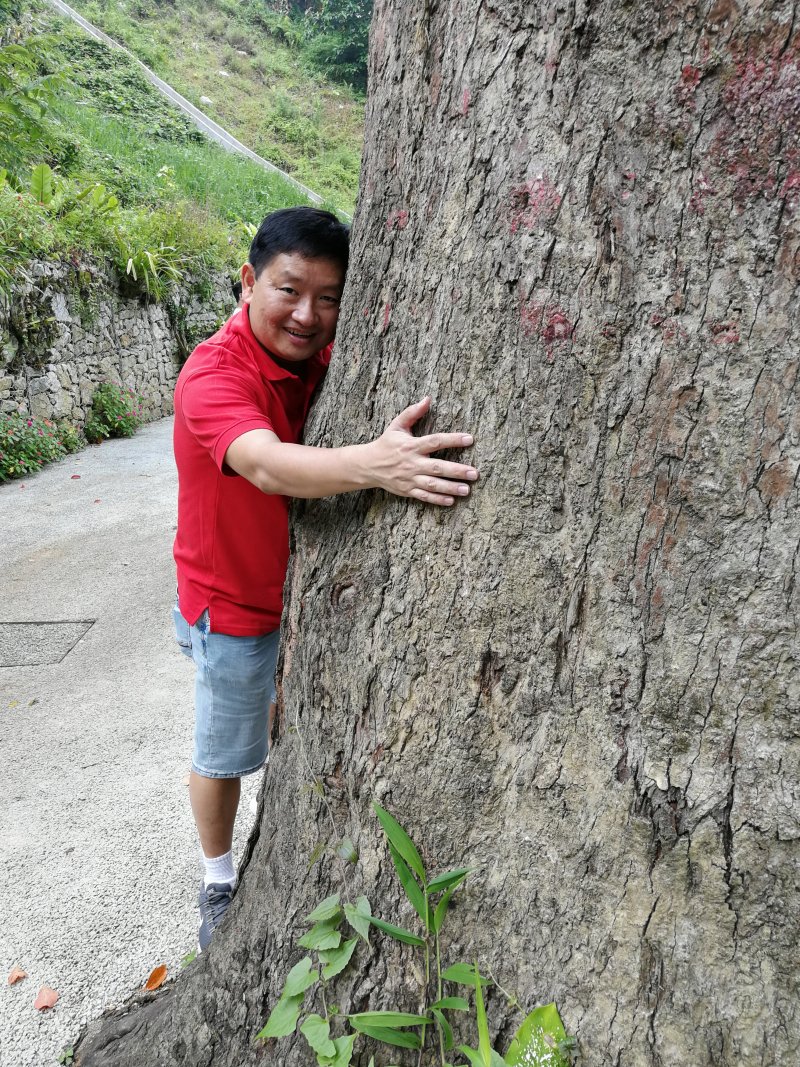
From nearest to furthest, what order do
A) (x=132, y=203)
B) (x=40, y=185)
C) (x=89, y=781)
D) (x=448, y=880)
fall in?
1. (x=448, y=880)
2. (x=89, y=781)
3. (x=40, y=185)
4. (x=132, y=203)

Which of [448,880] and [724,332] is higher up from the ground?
[724,332]

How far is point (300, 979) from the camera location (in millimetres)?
1525

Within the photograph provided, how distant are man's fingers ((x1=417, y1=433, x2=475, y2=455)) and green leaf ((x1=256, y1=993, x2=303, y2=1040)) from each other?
105 cm

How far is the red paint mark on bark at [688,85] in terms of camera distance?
1.08 meters

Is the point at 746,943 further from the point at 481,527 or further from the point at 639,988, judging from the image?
the point at 481,527

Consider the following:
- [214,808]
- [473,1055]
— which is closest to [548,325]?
[473,1055]

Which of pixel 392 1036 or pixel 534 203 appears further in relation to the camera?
pixel 392 1036

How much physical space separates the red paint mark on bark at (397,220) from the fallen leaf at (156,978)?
2303 mm

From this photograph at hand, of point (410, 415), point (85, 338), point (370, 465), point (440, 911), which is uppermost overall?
point (410, 415)

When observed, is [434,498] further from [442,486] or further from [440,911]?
[440,911]

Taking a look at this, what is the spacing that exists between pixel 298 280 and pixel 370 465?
77 cm

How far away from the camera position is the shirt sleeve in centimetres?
181

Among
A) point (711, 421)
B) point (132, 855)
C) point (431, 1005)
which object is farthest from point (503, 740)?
point (132, 855)

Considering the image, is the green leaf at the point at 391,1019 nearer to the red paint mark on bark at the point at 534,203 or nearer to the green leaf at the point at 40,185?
the red paint mark on bark at the point at 534,203
